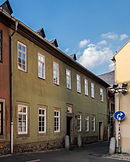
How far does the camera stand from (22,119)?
48.7ft

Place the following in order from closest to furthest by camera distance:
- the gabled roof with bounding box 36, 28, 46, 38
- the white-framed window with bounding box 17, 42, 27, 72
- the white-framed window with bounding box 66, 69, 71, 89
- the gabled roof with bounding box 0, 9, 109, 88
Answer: the gabled roof with bounding box 0, 9, 109, 88 → the white-framed window with bounding box 17, 42, 27, 72 → the gabled roof with bounding box 36, 28, 46, 38 → the white-framed window with bounding box 66, 69, 71, 89

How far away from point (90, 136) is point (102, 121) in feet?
16.1

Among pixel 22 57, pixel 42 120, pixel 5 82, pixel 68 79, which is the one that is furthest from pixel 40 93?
pixel 68 79

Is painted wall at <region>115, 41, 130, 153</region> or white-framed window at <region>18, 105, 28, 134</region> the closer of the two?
white-framed window at <region>18, 105, 28, 134</region>

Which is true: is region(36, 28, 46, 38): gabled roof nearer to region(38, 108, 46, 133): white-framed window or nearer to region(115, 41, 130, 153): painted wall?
region(38, 108, 46, 133): white-framed window

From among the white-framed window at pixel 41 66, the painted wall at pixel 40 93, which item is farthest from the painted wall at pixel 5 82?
the white-framed window at pixel 41 66

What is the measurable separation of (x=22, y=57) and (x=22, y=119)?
3411mm

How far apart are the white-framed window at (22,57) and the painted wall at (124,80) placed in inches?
216

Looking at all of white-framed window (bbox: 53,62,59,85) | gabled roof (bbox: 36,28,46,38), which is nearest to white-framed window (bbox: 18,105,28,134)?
white-framed window (bbox: 53,62,59,85)

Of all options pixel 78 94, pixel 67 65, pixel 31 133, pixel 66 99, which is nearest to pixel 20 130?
pixel 31 133

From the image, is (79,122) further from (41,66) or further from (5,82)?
(5,82)

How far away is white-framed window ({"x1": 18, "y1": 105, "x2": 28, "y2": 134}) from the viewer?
14.6 m

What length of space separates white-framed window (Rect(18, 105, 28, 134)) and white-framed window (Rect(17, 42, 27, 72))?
2156 millimetres

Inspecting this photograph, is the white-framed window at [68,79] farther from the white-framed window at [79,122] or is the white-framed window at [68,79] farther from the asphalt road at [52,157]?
the asphalt road at [52,157]
